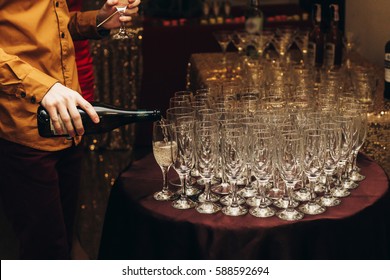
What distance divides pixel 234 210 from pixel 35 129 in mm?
866

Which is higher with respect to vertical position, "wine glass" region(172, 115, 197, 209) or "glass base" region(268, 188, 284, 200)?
"wine glass" region(172, 115, 197, 209)

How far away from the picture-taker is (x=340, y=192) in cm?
231

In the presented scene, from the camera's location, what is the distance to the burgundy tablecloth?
6.87ft

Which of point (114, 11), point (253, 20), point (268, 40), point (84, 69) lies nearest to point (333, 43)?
point (268, 40)

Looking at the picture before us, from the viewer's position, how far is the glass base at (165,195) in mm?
2321

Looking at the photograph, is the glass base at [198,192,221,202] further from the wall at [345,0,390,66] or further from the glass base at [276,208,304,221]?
the wall at [345,0,390,66]

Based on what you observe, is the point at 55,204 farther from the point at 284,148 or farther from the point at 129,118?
the point at 284,148

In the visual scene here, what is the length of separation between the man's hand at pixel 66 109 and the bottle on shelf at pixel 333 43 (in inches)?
76.8

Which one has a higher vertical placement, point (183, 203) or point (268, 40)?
point (268, 40)

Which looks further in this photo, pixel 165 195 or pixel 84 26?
pixel 84 26

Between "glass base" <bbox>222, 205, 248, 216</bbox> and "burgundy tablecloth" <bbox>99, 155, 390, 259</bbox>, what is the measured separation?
0.02 meters

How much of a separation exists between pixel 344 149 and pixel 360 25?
2.15 metres

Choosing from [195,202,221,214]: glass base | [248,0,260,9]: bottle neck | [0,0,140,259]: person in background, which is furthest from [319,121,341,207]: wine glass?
[248,0,260,9]: bottle neck

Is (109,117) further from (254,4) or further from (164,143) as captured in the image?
(254,4)
